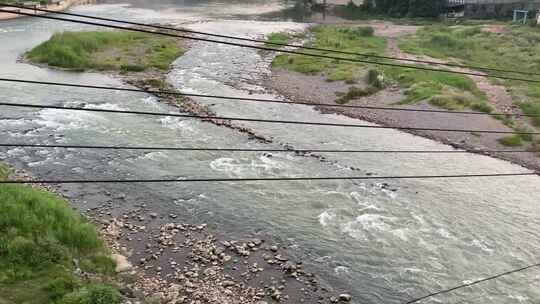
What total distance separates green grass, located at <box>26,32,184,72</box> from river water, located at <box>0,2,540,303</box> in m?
7.42

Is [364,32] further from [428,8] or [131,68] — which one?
[131,68]

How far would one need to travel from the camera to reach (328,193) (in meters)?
21.5

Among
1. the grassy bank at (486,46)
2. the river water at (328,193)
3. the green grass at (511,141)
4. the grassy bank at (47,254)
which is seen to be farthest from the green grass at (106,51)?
the green grass at (511,141)

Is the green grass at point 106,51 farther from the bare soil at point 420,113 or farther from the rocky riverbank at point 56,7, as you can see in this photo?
the rocky riverbank at point 56,7

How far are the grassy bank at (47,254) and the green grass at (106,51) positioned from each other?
26886 millimetres

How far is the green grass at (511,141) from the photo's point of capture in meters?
29.6

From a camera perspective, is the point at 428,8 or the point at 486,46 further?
the point at 428,8

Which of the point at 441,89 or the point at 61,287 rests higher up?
the point at 441,89

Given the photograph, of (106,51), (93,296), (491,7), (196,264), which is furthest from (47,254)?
(491,7)

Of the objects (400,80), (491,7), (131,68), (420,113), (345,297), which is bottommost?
(345,297)

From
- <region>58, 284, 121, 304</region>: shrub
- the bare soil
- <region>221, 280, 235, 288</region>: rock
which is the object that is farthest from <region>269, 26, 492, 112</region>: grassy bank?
<region>58, 284, 121, 304</region>: shrub

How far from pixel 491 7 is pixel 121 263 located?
247 ft

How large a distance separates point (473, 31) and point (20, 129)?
5403 centimetres

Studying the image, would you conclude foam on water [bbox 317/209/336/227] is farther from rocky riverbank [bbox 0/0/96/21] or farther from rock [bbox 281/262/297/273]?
rocky riverbank [bbox 0/0/96/21]
